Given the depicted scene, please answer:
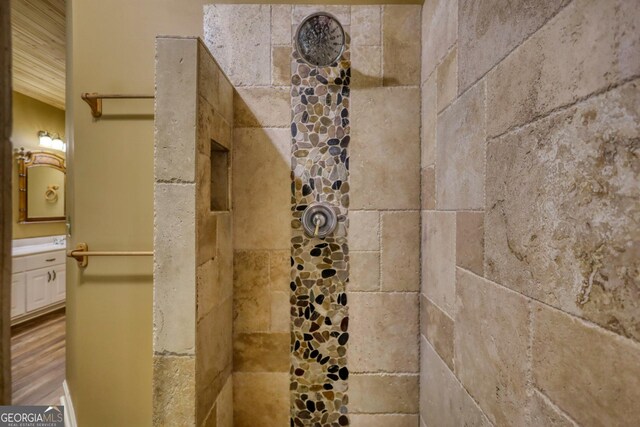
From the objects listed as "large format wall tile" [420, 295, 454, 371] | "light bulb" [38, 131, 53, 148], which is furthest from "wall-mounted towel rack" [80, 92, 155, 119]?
"light bulb" [38, 131, 53, 148]

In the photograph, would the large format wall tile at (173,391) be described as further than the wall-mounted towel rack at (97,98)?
No

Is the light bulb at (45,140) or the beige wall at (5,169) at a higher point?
the light bulb at (45,140)

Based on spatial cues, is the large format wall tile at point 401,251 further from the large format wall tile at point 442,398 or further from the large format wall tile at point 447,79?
the large format wall tile at point 447,79

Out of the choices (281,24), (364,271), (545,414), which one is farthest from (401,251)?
(281,24)

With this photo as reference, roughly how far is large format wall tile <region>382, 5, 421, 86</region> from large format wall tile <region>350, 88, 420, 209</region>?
64 mm

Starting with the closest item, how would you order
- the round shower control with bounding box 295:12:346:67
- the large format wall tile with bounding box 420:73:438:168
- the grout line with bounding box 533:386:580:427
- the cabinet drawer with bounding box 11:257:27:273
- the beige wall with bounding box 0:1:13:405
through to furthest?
the beige wall with bounding box 0:1:13:405, the grout line with bounding box 533:386:580:427, the large format wall tile with bounding box 420:73:438:168, the round shower control with bounding box 295:12:346:67, the cabinet drawer with bounding box 11:257:27:273

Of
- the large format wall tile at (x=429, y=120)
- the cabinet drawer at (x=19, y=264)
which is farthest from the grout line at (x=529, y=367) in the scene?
the cabinet drawer at (x=19, y=264)

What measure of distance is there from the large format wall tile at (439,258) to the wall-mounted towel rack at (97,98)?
5.51 ft

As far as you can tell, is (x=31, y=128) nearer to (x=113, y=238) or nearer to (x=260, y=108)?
(x=113, y=238)

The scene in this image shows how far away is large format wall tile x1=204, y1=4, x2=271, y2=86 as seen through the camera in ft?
4.70

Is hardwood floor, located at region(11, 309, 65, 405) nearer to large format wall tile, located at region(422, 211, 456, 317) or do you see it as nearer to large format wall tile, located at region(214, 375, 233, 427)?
large format wall tile, located at region(214, 375, 233, 427)

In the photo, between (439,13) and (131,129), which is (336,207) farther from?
(131,129)

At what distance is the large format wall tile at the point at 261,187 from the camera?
4.80ft

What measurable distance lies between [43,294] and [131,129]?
3.42 m
